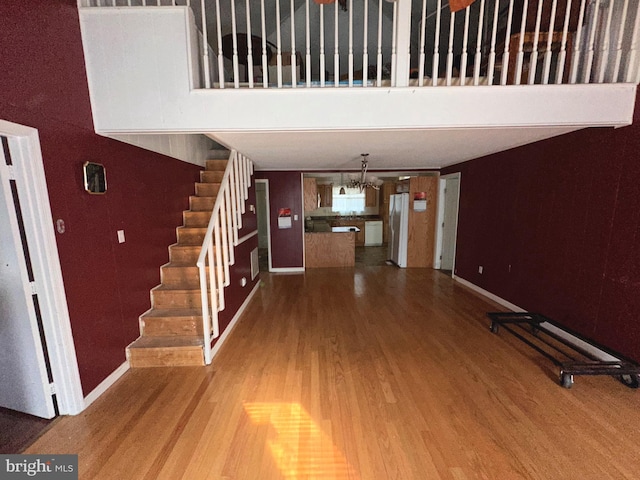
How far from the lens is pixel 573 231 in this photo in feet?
9.04

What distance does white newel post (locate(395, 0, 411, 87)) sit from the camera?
1.97 metres

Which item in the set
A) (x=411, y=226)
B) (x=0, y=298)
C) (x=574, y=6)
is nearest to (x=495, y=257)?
(x=411, y=226)

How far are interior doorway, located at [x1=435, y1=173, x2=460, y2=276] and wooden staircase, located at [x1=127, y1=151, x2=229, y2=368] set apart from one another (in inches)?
182

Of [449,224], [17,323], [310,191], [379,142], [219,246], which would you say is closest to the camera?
[17,323]

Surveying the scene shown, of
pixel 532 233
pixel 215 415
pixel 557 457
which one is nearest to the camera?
pixel 557 457

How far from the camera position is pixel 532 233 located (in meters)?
3.27

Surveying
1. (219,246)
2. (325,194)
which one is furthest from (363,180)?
(325,194)

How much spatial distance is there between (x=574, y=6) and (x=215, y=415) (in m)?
4.41

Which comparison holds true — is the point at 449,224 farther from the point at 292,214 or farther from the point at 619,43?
the point at 619,43

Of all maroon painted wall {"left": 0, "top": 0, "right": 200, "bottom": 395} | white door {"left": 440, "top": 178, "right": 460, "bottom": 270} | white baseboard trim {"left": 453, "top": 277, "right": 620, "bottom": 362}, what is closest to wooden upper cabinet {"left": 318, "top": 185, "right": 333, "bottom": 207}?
white door {"left": 440, "top": 178, "right": 460, "bottom": 270}

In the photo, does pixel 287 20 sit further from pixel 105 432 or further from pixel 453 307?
pixel 105 432

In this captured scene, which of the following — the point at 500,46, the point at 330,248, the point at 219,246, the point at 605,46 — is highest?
the point at 500,46

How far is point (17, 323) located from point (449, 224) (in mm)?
6280

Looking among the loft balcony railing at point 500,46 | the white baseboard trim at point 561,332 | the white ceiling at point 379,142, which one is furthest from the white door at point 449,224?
the loft balcony railing at point 500,46
